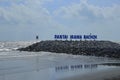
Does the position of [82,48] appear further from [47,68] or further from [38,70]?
[38,70]

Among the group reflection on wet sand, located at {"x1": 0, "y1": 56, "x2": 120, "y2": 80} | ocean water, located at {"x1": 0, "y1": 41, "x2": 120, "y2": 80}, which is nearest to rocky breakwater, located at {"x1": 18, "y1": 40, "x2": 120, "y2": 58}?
ocean water, located at {"x1": 0, "y1": 41, "x2": 120, "y2": 80}

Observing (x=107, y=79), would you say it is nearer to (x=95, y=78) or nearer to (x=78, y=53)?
(x=95, y=78)

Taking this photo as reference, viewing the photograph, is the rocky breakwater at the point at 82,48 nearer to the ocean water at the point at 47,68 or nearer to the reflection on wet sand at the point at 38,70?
the ocean water at the point at 47,68

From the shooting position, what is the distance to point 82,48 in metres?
66.3

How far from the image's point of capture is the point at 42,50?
74250mm

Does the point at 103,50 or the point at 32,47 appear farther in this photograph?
the point at 32,47

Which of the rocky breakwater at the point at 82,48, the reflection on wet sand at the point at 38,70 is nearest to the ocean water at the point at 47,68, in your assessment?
the reflection on wet sand at the point at 38,70

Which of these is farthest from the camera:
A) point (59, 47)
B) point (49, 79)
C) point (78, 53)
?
point (59, 47)

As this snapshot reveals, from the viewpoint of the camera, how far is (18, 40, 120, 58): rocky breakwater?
57438mm

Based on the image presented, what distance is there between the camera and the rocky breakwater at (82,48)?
5744 centimetres

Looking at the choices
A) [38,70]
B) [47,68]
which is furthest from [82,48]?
[38,70]

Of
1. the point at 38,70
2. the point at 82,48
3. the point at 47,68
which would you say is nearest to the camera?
the point at 38,70

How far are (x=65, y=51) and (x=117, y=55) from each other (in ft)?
54.3

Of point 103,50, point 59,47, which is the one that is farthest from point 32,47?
point 103,50
